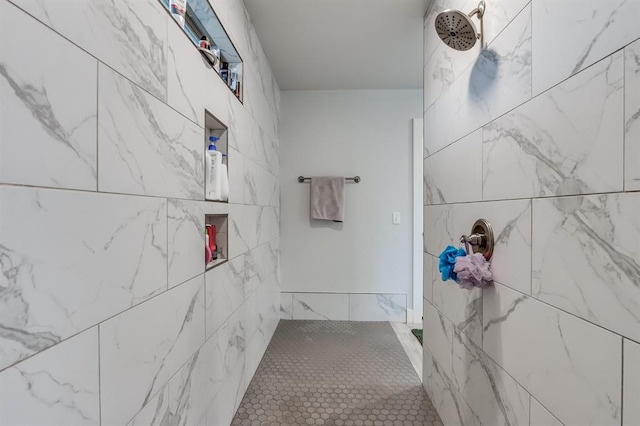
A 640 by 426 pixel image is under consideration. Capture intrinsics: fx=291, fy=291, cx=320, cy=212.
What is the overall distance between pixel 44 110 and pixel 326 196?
2.36 meters

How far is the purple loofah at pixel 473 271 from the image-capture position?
973 millimetres

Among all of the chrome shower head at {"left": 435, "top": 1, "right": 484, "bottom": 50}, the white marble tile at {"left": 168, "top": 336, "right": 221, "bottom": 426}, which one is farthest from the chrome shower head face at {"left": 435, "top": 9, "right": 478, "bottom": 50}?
the white marble tile at {"left": 168, "top": 336, "right": 221, "bottom": 426}

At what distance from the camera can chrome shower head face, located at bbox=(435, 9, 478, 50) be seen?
3.34 ft

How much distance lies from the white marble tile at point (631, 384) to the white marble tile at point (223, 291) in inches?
47.6

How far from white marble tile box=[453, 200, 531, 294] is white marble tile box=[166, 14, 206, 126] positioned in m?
1.11

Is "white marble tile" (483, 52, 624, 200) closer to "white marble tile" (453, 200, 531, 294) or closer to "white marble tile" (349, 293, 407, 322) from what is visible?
"white marble tile" (453, 200, 531, 294)

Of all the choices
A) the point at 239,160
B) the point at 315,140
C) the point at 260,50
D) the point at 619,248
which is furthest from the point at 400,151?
the point at 619,248

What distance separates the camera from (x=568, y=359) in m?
0.69

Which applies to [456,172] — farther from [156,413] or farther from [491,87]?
[156,413]

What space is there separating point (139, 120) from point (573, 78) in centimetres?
106

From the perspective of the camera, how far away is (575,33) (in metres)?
0.66

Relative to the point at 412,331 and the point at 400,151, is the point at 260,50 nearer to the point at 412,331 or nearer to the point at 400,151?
the point at 400,151

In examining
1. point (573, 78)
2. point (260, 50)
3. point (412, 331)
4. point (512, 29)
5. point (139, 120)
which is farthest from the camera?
point (412, 331)

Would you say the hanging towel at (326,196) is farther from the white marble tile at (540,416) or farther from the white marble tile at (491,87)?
the white marble tile at (540,416)
